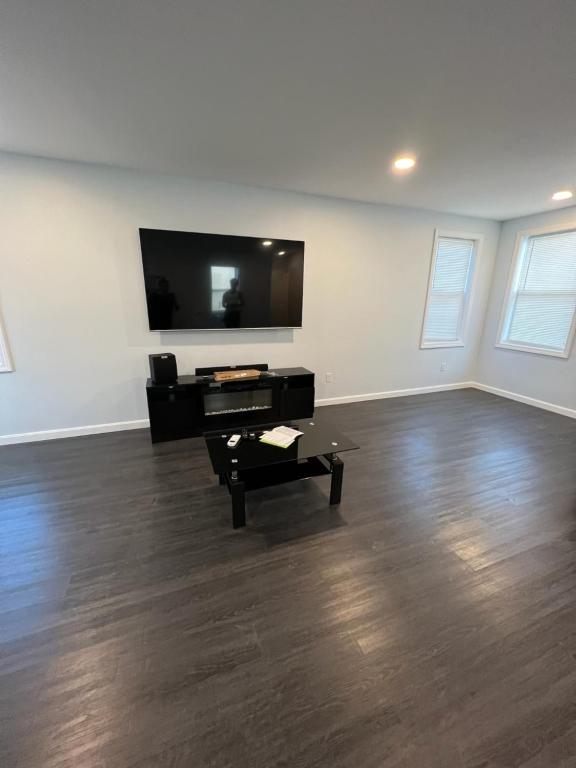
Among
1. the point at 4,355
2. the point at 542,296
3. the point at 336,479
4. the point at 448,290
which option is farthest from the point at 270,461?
the point at 542,296

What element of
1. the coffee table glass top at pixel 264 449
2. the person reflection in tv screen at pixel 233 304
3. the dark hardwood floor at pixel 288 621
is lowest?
the dark hardwood floor at pixel 288 621

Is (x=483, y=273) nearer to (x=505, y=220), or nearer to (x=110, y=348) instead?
(x=505, y=220)

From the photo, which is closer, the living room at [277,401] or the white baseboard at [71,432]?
the living room at [277,401]

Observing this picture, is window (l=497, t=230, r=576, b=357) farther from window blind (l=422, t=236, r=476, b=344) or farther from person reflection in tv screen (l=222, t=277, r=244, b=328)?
person reflection in tv screen (l=222, t=277, r=244, b=328)

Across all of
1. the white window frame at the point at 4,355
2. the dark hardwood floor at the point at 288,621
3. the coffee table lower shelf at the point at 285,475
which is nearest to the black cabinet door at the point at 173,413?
the dark hardwood floor at the point at 288,621

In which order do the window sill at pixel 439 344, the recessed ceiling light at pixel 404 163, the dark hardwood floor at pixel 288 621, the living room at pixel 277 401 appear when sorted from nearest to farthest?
the dark hardwood floor at pixel 288 621, the living room at pixel 277 401, the recessed ceiling light at pixel 404 163, the window sill at pixel 439 344

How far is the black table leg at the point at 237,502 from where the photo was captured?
1.81 metres

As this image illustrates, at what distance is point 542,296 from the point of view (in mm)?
4004

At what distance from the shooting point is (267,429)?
2.32m

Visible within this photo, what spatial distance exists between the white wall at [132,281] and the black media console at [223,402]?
1.36ft

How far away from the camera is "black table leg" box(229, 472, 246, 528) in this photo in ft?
5.95

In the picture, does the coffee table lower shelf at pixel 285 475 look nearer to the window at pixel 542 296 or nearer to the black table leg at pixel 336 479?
the black table leg at pixel 336 479

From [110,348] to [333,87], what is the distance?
273 centimetres

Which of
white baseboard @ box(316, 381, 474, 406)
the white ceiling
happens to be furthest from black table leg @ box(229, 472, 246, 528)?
white baseboard @ box(316, 381, 474, 406)
